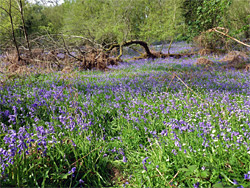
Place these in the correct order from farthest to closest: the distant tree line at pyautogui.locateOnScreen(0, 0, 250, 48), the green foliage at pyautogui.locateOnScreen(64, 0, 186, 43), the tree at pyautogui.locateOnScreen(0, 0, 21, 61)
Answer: the green foliage at pyautogui.locateOnScreen(64, 0, 186, 43) → the distant tree line at pyautogui.locateOnScreen(0, 0, 250, 48) → the tree at pyautogui.locateOnScreen(0, 0, 21, 61)

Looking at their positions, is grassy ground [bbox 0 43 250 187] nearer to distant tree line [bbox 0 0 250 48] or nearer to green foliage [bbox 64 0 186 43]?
green foliage [bbox 64 0 186 43]

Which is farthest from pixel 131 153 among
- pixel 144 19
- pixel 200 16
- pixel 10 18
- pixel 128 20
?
pixel 144 19

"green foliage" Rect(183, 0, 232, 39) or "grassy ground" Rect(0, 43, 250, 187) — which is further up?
"green foliage" Rect(183, 0, 232, 39)

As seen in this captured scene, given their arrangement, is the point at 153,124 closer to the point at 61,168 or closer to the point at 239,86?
the point at 61,168

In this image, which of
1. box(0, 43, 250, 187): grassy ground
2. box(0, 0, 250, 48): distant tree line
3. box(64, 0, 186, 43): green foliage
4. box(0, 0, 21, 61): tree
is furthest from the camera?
box(64, 0, 186, 43): green foliage

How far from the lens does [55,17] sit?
129 feet

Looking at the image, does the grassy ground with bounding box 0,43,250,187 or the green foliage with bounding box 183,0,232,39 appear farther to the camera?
the green foliage with bounding box 183,0,232,39

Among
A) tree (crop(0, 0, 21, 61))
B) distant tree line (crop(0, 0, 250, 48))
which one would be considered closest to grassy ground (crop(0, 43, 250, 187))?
tree (crop(0, 0, 21, 61))

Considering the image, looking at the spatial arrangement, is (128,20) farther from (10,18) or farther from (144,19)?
(144,19)

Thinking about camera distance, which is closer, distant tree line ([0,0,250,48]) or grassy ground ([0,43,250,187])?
grassy ground ([0,43,250,187])

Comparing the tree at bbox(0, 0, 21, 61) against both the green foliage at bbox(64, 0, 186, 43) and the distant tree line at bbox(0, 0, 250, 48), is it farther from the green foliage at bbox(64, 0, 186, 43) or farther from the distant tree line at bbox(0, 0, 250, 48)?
the green foliage at bbox(64, 0, 186, 43)

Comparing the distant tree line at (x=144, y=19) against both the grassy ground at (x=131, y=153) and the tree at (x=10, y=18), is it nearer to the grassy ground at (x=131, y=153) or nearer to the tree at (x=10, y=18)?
the tree at (x=10, y=18)

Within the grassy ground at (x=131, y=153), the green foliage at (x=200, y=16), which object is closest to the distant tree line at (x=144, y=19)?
the green foliage at (x=200, y=16)

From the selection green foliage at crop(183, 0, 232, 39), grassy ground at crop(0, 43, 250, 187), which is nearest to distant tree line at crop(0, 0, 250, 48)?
green foliage at crop(183, 0, 232, 39)
